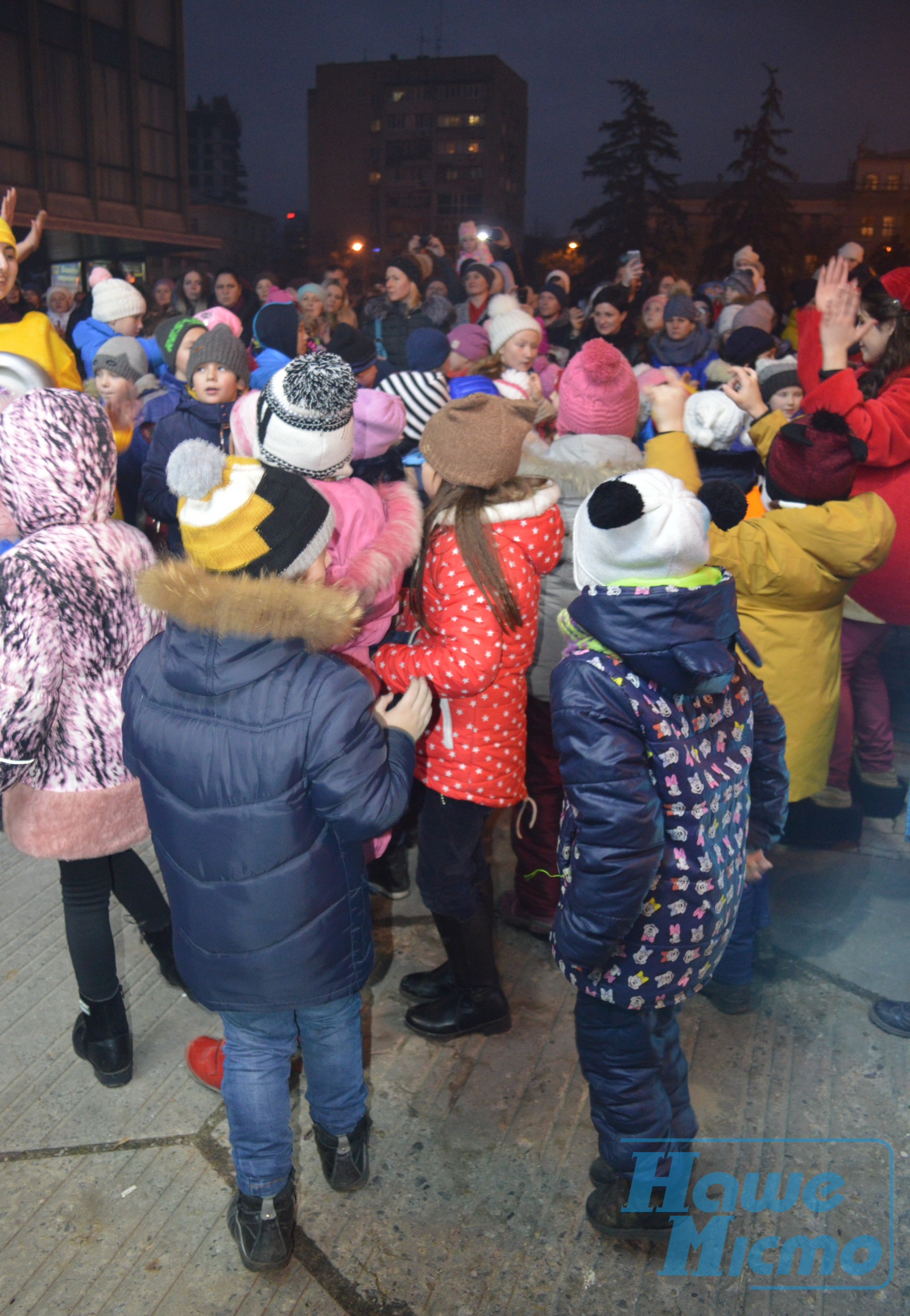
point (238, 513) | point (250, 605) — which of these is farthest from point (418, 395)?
point (250, 605)

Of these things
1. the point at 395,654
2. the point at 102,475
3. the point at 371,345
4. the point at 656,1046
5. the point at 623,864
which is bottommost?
the point at 656,1046

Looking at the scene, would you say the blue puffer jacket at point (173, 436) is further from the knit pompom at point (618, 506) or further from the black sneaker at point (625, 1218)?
the black sneaker at point (625, 1218)

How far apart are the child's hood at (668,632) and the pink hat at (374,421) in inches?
68.3

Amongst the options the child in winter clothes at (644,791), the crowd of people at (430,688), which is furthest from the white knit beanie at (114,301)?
the child in winter clothes at (644,791)

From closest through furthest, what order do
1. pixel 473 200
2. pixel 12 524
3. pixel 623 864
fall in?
pixel 623 864, pixel 12 524, pixel 473 200

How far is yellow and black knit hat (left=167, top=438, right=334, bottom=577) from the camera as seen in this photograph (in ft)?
6.01

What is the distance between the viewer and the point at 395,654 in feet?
8.61

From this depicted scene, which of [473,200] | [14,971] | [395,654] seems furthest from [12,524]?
[473,200]

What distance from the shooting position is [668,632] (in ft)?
6.14

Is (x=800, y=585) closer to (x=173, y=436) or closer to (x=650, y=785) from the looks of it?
(x=650, y=785)

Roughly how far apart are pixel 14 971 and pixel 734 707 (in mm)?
2742

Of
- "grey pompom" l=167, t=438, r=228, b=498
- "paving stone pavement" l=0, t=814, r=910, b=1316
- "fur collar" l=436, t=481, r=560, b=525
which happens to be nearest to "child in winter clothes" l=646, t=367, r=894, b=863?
"fur collar" l=436, t=481, r=560, b=525

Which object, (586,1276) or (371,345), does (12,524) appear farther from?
(586,1276)

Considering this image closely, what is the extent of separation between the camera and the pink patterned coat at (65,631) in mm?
2232
